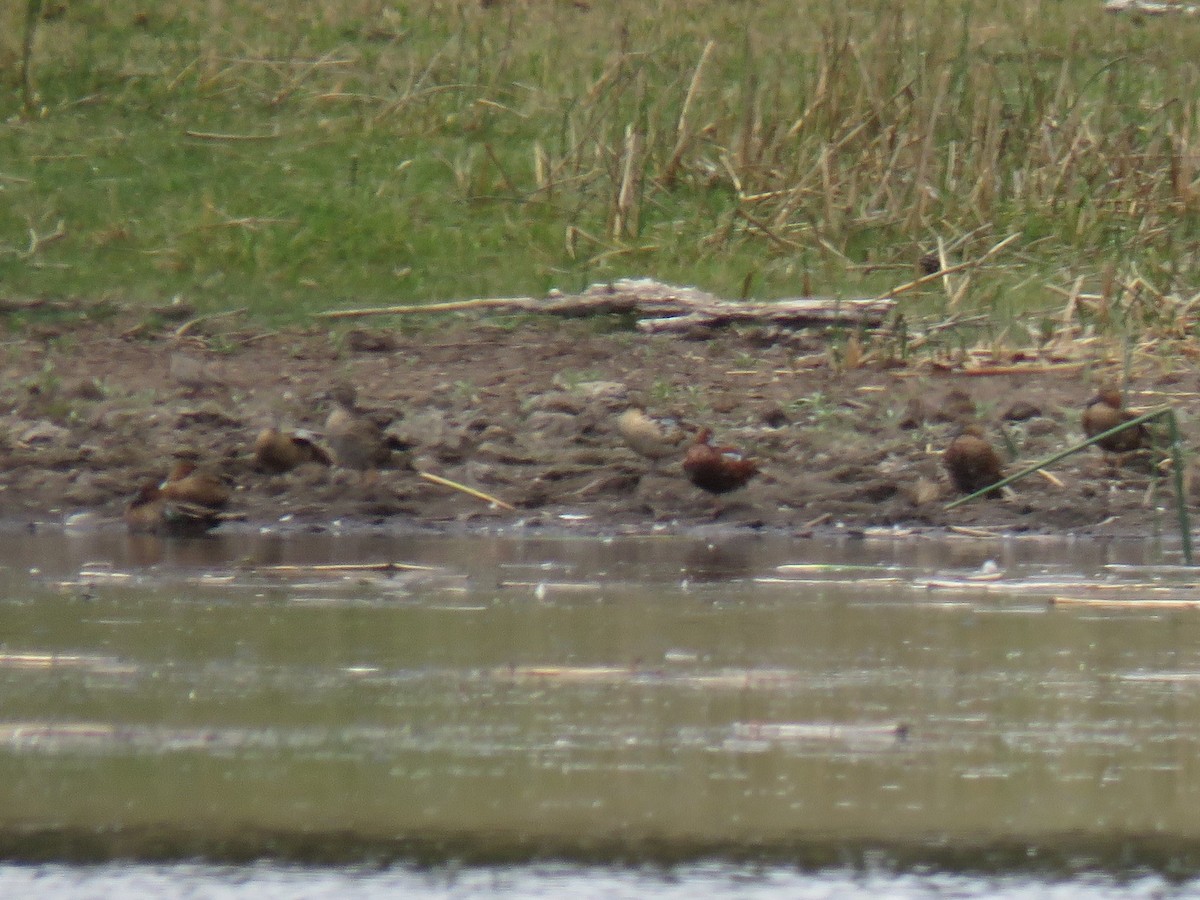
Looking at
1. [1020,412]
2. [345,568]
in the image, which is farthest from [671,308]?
[345,568]

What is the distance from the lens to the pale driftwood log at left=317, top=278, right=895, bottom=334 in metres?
8.87

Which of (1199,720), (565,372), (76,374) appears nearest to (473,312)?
(565,372)

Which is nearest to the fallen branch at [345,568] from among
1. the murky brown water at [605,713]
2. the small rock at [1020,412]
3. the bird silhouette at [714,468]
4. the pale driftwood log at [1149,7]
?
the murky brown water at [605,713]

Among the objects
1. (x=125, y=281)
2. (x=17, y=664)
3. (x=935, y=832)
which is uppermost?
(x=935, y=832)

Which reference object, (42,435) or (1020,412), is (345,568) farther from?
(1020,412)

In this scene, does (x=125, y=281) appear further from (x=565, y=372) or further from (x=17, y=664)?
(x=17, y=664)

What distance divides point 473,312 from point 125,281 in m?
1.76

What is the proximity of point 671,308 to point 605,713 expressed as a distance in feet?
18.1

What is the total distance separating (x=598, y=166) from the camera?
37.0 feet

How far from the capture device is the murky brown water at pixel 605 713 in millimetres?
2900

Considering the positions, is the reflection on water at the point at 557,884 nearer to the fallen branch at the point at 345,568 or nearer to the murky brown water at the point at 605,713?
the murky brown water at the point at 605,713

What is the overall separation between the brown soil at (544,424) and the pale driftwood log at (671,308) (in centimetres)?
9

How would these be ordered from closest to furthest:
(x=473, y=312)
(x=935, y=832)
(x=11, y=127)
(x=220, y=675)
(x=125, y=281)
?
(x=935, y=832)
(x=220, y=675)
(x=473, y=312)
(x=125, y=281)
(x=11, y=127)

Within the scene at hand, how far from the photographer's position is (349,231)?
35.3ft
